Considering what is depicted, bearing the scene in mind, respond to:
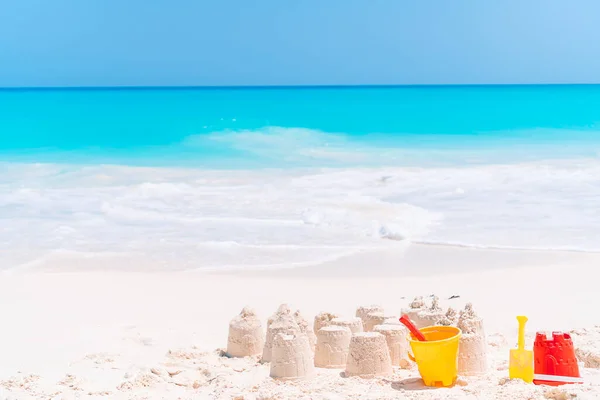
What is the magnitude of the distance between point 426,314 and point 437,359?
30.7 inches

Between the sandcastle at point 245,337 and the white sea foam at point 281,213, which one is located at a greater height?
the white sea foam at point 281,213

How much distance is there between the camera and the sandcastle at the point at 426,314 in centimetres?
521

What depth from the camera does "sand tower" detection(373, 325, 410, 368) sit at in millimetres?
5020

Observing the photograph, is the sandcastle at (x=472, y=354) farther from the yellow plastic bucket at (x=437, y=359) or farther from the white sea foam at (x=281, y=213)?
the white sea foam at (x=281, y=213)

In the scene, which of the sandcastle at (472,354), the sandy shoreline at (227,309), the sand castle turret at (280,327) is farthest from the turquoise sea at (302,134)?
the sandcastle at (472,354)

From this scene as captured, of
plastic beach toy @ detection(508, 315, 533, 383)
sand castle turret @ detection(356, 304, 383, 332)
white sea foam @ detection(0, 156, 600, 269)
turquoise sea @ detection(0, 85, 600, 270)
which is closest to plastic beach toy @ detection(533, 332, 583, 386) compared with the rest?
plastic beach toy @ detection(508, 315, 533, 383)

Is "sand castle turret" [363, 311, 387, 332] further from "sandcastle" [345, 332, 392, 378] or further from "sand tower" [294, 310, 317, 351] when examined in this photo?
"sandcastle" [345, 332, 392, 378]

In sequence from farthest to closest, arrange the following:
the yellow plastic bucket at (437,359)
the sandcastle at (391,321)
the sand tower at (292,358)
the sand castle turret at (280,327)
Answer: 1. the sandcastle at (391,321)
2. the sand castle turret at (280,327)
3. the sand tower at (292,358)
4. the yellow plastic bucket at (437,359)

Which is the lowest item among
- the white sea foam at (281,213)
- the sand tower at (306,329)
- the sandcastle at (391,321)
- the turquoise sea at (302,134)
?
the sand tower at (306,329)

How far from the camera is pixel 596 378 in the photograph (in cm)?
461

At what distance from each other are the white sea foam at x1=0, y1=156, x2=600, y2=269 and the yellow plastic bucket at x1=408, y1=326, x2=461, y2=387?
4148mm

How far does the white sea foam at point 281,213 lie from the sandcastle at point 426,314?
3212mm

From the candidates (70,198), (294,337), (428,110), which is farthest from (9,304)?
(428,110)

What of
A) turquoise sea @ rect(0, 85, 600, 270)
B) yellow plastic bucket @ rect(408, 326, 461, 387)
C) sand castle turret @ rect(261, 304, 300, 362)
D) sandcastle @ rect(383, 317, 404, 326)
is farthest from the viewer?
turquoise sea @ rect(0, 85, 600, 270)
